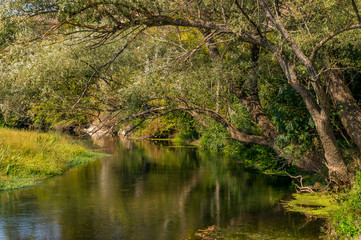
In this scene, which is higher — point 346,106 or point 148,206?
point 346,106

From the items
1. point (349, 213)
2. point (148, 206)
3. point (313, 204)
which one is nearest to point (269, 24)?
point (313, 204)

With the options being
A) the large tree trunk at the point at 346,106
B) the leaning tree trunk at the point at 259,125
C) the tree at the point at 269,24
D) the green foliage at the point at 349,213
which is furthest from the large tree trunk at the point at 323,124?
the green foliage at the point at 349,213

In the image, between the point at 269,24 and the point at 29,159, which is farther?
the point at 29,159

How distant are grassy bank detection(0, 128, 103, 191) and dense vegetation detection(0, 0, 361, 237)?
2682 millimetres

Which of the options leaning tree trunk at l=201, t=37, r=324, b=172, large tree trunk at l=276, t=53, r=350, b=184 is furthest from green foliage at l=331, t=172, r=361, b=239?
leaning tree trunk at l=201, t=37, r=324, b=172

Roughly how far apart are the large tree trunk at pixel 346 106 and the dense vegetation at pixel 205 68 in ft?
0.11

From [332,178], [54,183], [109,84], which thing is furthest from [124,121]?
[332,178]

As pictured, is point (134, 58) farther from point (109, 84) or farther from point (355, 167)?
point (355, 167)

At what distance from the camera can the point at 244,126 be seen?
19875mm

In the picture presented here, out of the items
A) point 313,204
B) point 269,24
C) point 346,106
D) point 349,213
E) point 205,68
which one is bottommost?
point 313,204

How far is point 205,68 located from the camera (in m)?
16.8

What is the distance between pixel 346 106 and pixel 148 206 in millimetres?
7393

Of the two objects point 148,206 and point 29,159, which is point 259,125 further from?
point 29,159

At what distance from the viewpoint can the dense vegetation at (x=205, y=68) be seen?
1192cm
